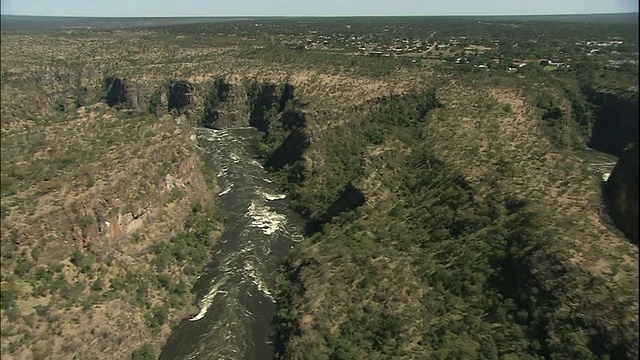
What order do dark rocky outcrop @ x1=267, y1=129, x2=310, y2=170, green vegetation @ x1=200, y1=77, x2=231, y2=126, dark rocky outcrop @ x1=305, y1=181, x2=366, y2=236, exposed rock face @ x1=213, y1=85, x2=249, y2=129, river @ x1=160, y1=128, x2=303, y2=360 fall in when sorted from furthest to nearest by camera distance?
1. green vegetation @ x1=200, y1=77, x2=231, y2=126
2. exposed rock face @ x1=213, y1=85, x2=249, y2=129
3. dark rocky outcrop @ x1=267, y1=129, x2=310, y2=170
4. dark rocky outcrop @ x1=305, y1=181, x2=366, y2=236
5. river @ x1=160, y1=128, x2=303, y2=360

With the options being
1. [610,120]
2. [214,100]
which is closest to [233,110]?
[214,100]

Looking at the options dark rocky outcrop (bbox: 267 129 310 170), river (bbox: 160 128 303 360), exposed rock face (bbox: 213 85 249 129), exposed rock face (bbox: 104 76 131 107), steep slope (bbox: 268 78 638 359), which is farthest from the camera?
exposed rock face (bbox: 104 76 131 107)

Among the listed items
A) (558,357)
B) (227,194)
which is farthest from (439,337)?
(227,194)

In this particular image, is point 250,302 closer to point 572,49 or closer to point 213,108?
point 213,108

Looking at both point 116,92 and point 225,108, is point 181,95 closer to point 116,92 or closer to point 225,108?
point 225,108

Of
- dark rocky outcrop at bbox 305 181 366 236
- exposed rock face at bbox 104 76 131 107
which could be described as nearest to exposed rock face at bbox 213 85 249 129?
exposed rock face at bbox 104 76 131 107

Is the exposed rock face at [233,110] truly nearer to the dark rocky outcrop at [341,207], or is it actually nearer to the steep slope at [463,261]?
the steep slope at [463,261]

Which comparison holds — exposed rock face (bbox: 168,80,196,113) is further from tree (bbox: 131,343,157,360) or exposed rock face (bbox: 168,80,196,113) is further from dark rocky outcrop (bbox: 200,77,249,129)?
tree (bbox: 131,343,157,360)
